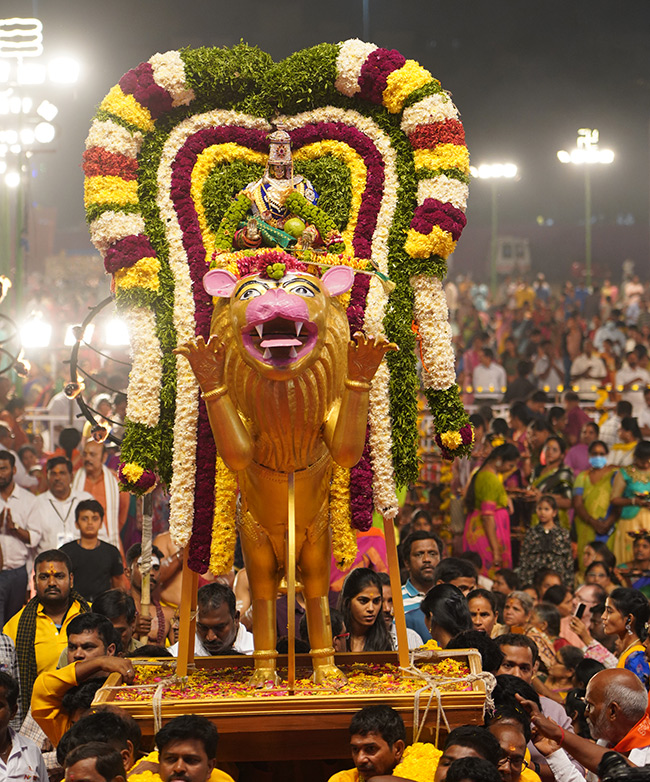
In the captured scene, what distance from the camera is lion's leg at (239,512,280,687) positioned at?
666cm

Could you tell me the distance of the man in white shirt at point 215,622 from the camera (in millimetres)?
7406

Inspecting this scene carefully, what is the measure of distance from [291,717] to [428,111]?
3.55m

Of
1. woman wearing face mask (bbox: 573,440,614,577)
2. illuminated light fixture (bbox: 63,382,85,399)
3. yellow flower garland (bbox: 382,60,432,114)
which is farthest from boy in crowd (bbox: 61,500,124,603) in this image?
woman wearing face mask (bbox: 573,440,614,577)

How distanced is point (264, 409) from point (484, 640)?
1.93 meters

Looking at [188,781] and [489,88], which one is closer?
[188,781]

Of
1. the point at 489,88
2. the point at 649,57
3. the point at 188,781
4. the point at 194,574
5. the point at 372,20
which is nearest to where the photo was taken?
the point at 188,781

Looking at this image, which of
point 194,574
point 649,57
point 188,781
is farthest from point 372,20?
point 188,781

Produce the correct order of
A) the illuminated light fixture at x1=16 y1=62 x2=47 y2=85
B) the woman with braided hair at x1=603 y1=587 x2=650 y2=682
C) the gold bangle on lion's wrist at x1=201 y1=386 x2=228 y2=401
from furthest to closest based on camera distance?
the illuminated light fixture at x1=16 y1=62 x2=47 y2=85 < the woman with braided hair at x1=603 y1=587 x2=650 y2=682 < the gold bangle on lion's wrist at x1=201 y1=386 x2=228 y2=401

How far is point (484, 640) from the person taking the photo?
699cm

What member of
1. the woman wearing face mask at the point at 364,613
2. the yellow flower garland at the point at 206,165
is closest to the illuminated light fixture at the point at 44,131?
the yellow flower garland at the point at 206,165

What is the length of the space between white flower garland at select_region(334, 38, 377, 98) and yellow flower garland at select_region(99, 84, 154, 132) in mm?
1169

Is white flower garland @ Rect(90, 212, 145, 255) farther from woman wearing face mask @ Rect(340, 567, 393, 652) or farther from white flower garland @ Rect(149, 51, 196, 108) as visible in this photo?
woman wearing face mask @ Rect(340, 567, 393, 652)

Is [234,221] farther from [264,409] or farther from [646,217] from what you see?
[646,217]

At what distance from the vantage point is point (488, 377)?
1653 cm
